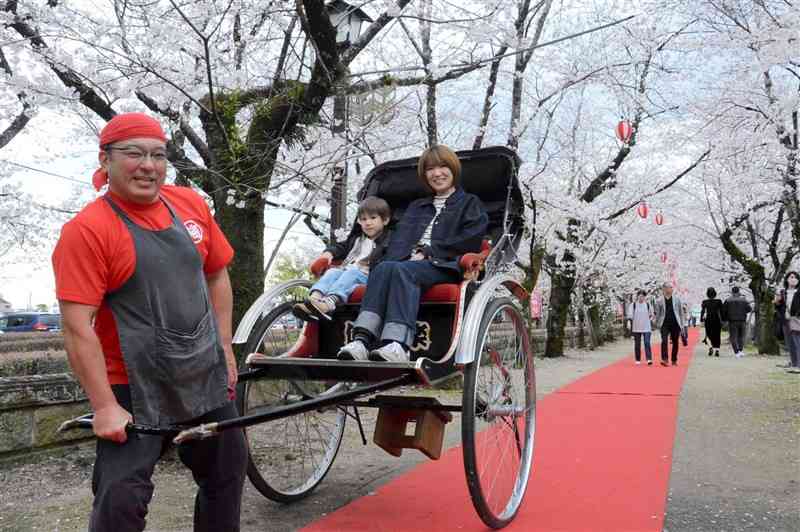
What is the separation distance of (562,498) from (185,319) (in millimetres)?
2715

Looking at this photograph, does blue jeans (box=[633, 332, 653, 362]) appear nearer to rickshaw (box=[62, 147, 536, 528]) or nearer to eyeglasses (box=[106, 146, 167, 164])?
rickshaw (box=[62, 147, 536, 528])

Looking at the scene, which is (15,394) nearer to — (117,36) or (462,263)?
(462,263)

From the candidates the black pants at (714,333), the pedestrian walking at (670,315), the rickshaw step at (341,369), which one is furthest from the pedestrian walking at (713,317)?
the rickshaw step at (341,369)

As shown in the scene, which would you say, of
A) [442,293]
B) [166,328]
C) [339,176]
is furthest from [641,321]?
[166,328]

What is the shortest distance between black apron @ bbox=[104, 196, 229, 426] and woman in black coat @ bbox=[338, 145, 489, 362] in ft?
3.18

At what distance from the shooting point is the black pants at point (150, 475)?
2068 mm

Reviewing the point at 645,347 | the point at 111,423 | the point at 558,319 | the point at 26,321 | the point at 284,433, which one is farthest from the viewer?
the point at 26,321

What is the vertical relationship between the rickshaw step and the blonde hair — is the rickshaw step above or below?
below

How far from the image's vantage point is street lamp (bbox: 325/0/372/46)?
5.78 metres

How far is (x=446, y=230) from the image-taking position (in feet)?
12.7

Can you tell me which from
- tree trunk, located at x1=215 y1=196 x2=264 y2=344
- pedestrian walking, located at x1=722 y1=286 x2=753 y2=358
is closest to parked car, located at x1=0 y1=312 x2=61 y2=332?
pedestrian walking, located at x1=722 y1=286 x2=753 y2=358

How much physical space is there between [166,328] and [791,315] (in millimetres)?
11091

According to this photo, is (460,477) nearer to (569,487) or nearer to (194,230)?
(569,487)

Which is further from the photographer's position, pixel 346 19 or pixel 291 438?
pixel 346 19
